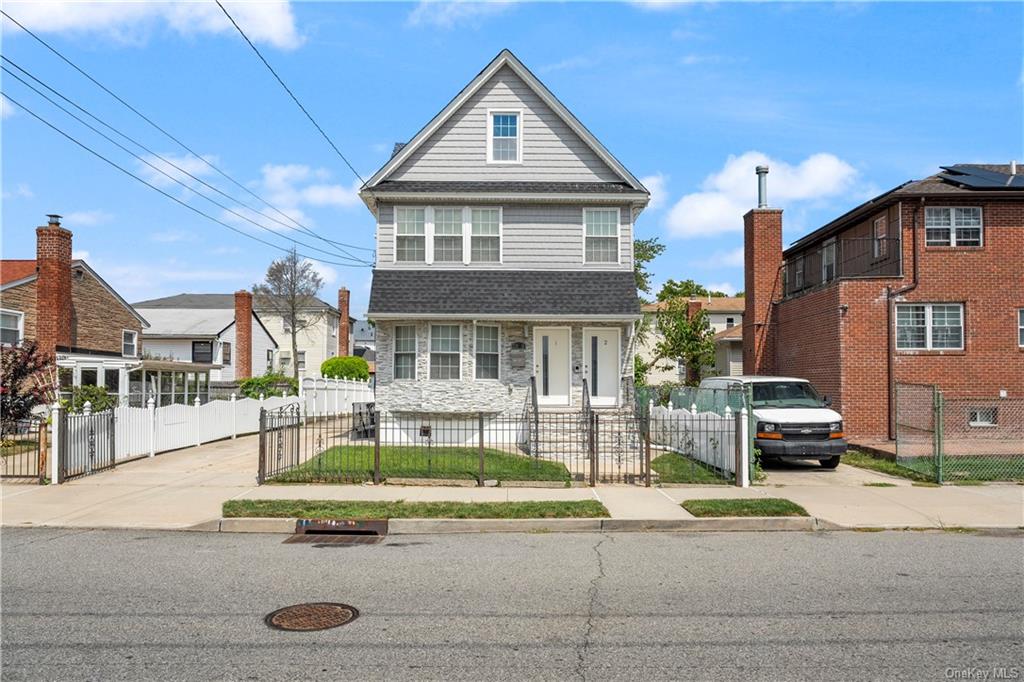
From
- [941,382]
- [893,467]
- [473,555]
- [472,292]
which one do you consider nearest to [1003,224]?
[941,382]

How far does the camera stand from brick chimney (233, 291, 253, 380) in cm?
4469

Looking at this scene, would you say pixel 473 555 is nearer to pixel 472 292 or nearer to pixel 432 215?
pixel 472 292

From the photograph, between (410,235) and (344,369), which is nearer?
(410,235)

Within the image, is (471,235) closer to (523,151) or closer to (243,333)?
(523,151)

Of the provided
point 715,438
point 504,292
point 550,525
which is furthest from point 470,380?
point 550,525

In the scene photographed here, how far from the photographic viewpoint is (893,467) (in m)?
16.4

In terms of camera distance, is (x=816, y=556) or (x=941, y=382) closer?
(x=816, y=556)

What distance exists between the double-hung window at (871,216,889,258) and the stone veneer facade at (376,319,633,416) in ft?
27.0

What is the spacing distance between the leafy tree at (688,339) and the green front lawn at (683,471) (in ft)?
64.7

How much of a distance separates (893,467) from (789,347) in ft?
31.5

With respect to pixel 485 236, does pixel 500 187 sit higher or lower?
higher

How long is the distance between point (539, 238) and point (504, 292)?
192cm

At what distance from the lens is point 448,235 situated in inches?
825

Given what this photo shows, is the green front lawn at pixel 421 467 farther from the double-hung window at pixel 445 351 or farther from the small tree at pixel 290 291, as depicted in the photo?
the small tree at pixel 290 291
